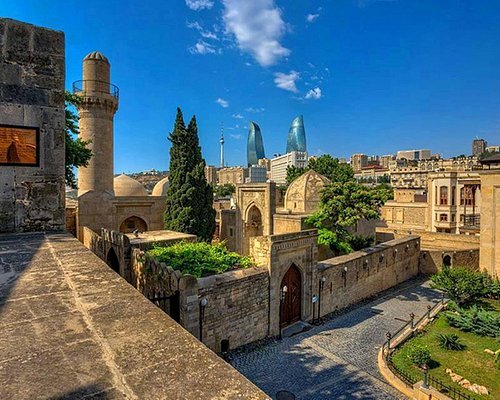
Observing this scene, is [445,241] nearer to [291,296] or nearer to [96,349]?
[291,296]

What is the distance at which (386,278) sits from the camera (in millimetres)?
19734

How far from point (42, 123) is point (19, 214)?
1.81 m

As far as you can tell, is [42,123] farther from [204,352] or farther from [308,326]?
[308,326]

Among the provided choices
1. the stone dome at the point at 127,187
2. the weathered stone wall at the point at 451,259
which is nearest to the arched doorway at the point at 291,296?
the weathered stone wall at the point at 451,259

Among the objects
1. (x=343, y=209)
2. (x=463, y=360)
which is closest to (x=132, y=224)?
(x=343, y=209)

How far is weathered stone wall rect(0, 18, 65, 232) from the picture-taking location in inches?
232

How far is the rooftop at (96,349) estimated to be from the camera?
153 centimetres

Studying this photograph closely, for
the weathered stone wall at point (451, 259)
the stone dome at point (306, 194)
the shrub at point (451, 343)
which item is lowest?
the shrub at point (451, 343)

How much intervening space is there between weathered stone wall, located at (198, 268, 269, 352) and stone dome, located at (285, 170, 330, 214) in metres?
14.3

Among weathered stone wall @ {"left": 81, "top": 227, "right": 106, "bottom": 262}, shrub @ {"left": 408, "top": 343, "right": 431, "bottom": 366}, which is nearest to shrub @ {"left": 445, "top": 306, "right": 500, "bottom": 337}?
shrub @ {"left": 408, "top": 343, "right": 431, "bottom": 366}

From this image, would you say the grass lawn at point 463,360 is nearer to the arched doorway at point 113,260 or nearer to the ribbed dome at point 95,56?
the arched doorway at point 113,260

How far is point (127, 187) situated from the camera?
2542cm

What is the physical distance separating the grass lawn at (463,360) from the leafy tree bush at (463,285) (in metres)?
2.92

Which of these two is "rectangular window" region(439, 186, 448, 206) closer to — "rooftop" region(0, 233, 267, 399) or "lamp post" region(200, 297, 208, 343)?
"lamp post" region(200, 297, 208, 343)
